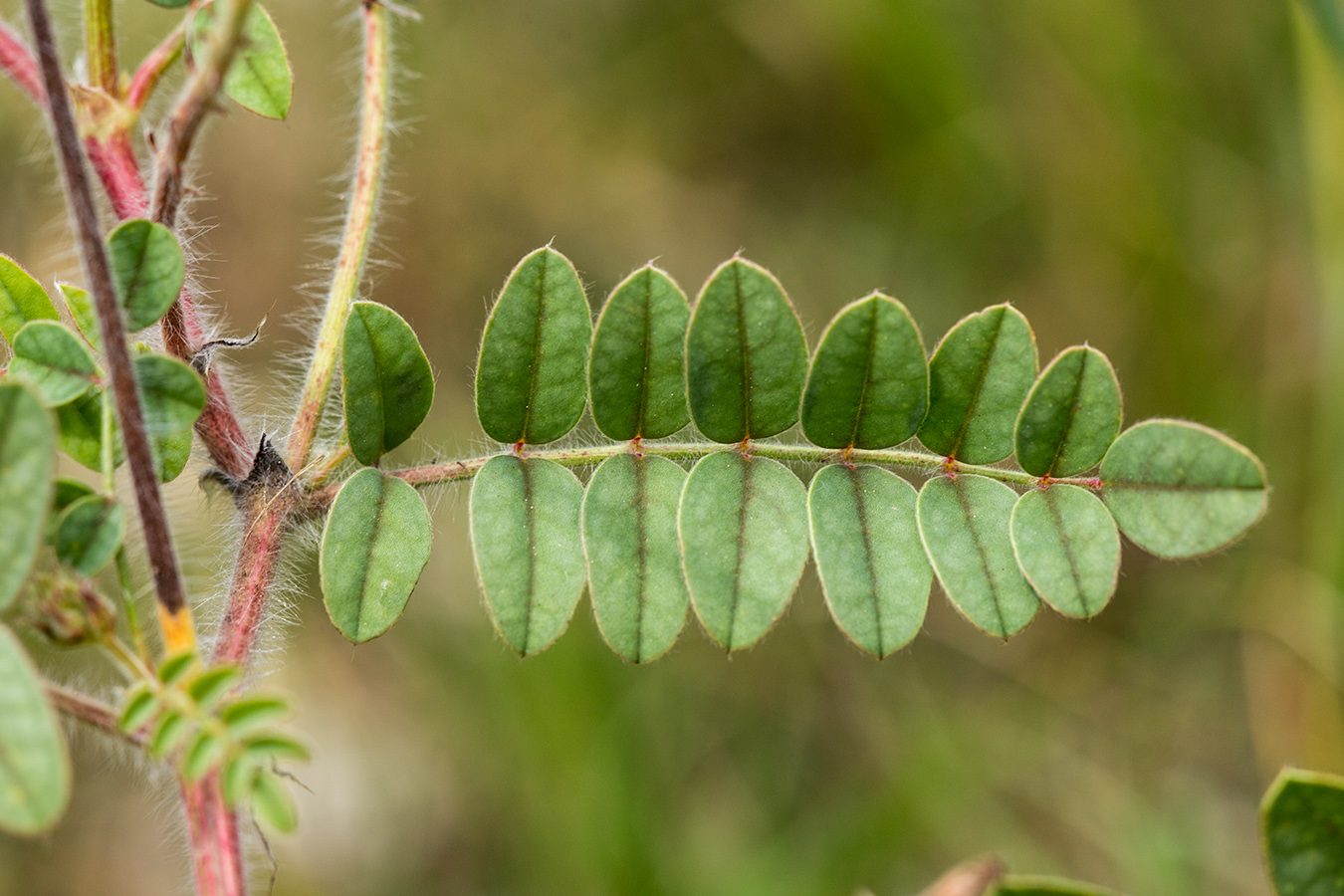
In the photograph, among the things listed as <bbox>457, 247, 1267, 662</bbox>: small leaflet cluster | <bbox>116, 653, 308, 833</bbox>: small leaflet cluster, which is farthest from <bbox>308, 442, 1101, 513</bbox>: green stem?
<bbox>116, 653, 308, 833</bbox>: small leaflet cluster

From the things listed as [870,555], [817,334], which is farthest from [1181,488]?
[817,334]

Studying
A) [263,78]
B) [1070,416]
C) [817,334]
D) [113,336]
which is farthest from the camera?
[817,334]

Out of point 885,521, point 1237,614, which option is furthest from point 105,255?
point 1237,614

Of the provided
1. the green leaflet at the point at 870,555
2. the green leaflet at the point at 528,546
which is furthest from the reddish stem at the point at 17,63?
the green leaflet at the point at 870,555

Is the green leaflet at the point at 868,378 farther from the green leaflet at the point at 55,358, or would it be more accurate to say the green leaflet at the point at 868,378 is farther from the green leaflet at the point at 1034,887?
the green leaflet at the point at 55,358

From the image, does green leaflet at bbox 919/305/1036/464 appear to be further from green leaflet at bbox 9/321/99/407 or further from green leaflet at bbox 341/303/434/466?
A: green leaflet at bbox 9/321/99/407

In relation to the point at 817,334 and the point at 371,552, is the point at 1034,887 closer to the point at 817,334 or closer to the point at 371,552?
the point at 371,552

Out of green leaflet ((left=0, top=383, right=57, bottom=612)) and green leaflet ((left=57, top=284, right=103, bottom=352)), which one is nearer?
green leaflet ((left=0, top=383, right=57, bottom=612))
